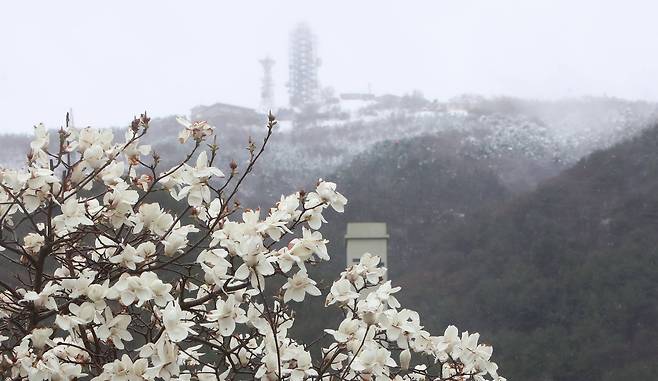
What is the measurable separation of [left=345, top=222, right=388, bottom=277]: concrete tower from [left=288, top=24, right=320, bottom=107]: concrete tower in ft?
101

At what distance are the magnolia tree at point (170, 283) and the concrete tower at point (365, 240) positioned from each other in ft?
29.8

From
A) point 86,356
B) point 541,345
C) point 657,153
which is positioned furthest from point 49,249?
point 657,153

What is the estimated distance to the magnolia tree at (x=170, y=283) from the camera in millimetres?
1485

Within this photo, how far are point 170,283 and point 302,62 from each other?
42431mm

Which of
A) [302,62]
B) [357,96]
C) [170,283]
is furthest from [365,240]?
[302,62]

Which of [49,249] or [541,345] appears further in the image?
[541,345]

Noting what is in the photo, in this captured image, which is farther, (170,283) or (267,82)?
(267,82)

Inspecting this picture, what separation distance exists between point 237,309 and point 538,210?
544 inches

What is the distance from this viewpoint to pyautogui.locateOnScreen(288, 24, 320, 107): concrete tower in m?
42.3

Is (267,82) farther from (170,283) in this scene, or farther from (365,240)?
(170,283)

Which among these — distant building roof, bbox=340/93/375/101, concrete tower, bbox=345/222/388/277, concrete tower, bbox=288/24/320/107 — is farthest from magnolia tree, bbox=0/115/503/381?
concrete tower, bbox=288/24/320/107

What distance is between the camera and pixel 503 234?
14234 millimetres

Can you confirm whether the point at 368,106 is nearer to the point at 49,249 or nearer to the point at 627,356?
the point at 627,356

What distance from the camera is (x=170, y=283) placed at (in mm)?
1653
